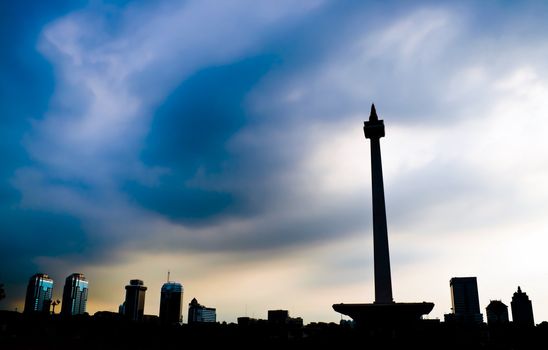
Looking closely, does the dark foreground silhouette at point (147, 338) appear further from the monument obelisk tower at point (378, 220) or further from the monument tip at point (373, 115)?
the monument tip at point (373, 115)

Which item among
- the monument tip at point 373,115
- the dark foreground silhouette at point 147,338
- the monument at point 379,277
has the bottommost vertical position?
the dark foreground silhouette at point 147,338

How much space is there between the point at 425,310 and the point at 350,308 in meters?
6.40

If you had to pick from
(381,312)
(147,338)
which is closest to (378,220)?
(381,312)

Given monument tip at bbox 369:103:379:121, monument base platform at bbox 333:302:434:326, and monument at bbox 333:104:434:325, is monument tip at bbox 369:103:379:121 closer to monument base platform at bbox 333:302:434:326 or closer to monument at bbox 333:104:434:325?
monument at bbox 333:104:434:325

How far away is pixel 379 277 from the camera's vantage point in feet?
147

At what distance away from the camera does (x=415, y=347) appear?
37344mm

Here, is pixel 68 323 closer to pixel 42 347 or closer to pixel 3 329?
pixel 3 329

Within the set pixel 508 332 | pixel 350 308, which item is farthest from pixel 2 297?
pixel 508 332

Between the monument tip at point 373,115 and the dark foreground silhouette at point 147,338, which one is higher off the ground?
the monument tip at point 373,115

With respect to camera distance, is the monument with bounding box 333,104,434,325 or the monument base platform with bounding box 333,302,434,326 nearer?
the monument base platform with bounding box 333,302,434,326

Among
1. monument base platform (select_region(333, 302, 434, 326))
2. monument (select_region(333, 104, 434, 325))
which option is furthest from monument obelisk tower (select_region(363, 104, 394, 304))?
monument base platform (select_region(333, 302, 434, 326))

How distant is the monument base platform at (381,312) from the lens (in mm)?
40397

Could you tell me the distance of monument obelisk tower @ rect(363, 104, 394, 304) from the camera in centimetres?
4453

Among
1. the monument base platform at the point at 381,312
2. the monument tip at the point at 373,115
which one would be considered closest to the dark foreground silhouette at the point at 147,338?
the monument base platform at the point at 381,312
